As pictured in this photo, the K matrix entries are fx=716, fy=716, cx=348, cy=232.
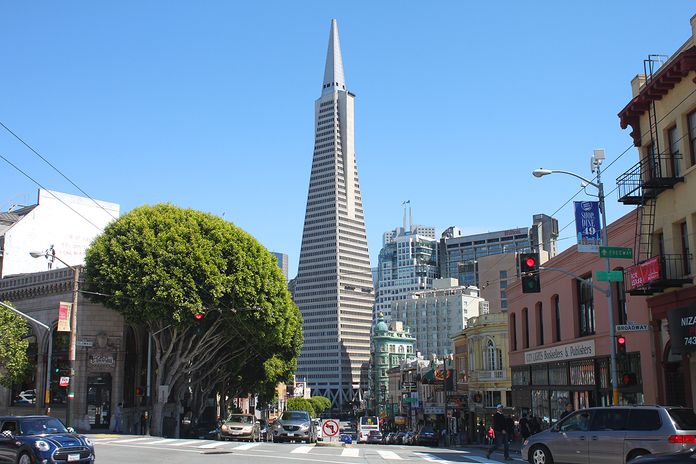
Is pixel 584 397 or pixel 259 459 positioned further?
pixel 584 397

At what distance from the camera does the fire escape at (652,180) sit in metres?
23.7

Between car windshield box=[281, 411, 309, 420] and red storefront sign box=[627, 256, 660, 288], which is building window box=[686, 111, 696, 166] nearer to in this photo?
red storefront sign box=[627, 256, 660, 288]

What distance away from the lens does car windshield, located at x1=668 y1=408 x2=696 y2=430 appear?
16.2 m

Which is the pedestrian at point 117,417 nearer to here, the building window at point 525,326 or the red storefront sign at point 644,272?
the building window at point 525,326

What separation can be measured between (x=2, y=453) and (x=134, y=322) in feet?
80.6

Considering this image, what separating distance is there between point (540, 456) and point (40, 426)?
12.8 meters

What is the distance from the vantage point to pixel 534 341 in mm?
40125

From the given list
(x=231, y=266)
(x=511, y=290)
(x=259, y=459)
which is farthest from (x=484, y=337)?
(x=259, y=459)

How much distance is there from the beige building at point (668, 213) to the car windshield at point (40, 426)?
60.0ft

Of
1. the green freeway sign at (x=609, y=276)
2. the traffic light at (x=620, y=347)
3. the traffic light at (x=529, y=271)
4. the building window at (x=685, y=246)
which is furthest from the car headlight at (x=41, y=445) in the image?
the building window at (x=685, y=246)

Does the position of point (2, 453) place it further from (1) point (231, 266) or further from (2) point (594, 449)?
(1) point (231, 266)

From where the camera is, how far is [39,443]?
16891mm

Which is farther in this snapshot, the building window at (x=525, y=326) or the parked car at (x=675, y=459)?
the building window at (x=525, y=326)

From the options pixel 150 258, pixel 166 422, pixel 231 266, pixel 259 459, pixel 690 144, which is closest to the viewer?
pixel 259 459
